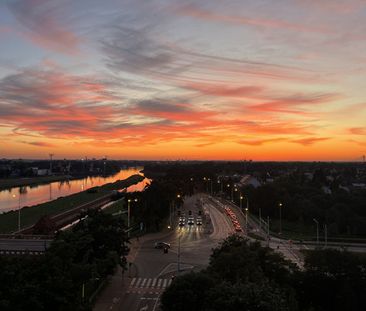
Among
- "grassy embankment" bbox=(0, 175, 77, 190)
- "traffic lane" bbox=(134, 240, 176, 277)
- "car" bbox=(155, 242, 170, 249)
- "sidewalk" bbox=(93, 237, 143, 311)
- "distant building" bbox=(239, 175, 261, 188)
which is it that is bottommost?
"sidewalk" bbox=(93, 237, 143, 311)

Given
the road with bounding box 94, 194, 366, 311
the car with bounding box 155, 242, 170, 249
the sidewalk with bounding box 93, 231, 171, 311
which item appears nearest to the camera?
the sidewalk with bounding box 93, 231, 171, 311

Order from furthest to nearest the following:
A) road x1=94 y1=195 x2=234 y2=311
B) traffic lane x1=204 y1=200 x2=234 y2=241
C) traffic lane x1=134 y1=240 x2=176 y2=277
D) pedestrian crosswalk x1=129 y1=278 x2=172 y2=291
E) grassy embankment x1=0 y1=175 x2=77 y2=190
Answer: grassy embankment x1=0 y1=175 x2=77 y2=190
traffic lane x1=204 y1=200 x2=234 y2=241
traffic lane x1=134 y1=240 x2=176 y2=277
pedestrian crosswalk x1=129 y1=278 x2=172 y2=291
road x1=94 y1=195 x2=234 y2=311

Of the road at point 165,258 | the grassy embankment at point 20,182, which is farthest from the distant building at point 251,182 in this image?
the grassy embankment at point 20,182

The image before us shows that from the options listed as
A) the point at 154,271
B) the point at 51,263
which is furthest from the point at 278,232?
the point at 51,263

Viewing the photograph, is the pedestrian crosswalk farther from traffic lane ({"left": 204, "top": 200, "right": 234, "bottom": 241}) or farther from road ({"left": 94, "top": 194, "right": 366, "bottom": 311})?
traffic lane ({"left": 204, "top": 200, "right": 234, "bottom": 241})

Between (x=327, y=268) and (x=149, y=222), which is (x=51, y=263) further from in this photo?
(x=149, y=222)

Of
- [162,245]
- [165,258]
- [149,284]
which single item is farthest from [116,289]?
[162,245]

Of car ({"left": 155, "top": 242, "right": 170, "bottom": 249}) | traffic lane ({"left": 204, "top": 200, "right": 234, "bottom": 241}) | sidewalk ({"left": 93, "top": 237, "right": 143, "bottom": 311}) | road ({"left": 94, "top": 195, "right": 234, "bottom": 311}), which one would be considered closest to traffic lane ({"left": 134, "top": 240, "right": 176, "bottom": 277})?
road ({"left": 94, "top": 195, "right": 234, "bottom": 311})
